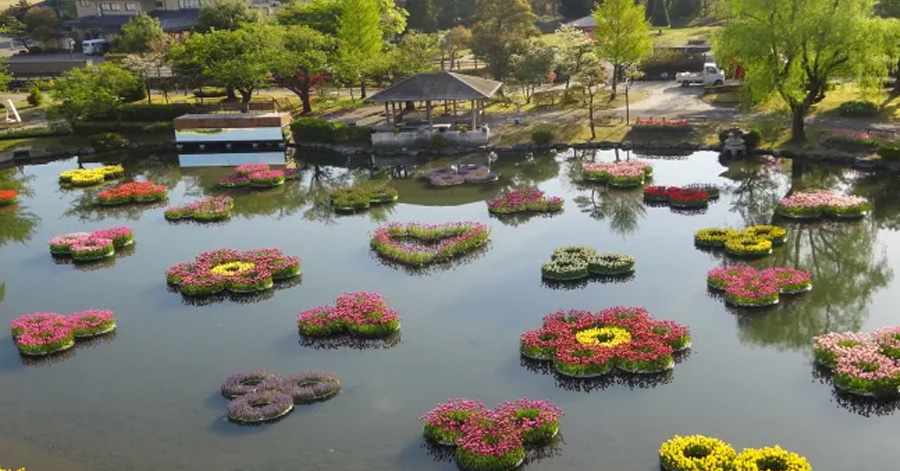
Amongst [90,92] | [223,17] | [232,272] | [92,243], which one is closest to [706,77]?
[223,17]

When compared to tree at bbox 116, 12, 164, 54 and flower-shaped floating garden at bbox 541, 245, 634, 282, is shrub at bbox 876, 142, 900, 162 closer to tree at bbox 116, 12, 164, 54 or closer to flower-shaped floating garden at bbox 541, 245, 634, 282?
flower-shaped floating garden at bbox 541, 245, 634, 282

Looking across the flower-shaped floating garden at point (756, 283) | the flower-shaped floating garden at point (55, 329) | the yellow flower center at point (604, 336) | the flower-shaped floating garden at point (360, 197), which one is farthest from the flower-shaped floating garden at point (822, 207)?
the flower-shaped floating garden at point (55, 329)

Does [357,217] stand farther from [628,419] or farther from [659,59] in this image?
[659,59]

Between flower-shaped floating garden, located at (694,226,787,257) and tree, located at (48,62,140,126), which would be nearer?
flower-shaped floating garden, located at (694,226,787,257)

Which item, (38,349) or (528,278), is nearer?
(38,349)

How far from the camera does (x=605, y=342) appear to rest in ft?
73.4

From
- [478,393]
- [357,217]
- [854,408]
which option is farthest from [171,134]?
[854,408]

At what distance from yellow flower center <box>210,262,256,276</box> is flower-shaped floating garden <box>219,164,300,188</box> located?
12.4m

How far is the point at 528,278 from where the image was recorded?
91.2 feet

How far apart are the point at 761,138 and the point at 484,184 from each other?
15.0 metres

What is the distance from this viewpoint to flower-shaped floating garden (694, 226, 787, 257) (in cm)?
2864

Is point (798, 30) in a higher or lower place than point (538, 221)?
higher

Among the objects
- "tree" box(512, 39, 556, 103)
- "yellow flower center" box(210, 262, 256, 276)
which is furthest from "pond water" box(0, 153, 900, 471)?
"tree" box(512, 39, 556, 103)

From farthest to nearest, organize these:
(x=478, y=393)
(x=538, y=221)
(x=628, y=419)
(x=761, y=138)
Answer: (x=761, y=138) < (x=538, y=221) < (x=478, y=393) < (x=628, y=419)
